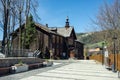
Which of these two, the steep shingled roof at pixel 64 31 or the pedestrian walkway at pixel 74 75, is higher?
the steep shingled roof at pixel 64 31

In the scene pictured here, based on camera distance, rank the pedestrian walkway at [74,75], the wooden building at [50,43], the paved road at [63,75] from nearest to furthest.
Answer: the paved road at [63,75], the pedestrian walkway at [74,75], the wooden building at [50,43]

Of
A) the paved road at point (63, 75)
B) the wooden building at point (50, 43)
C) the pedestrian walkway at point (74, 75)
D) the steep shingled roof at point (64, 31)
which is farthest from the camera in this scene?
the steep shingled roof at point (64, 31)

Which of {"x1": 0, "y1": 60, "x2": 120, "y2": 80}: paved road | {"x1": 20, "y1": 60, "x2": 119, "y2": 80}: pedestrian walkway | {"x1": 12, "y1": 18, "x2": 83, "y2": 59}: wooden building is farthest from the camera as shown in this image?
{"x1": 12, "y1": 18, "x2": 83, "y2": 59}: wooden building

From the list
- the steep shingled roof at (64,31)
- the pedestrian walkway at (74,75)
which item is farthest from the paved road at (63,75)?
the steep shingled roof at (64,31)

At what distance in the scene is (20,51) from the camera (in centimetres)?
3400

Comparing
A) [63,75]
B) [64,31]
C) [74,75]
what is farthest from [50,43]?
[63,75]

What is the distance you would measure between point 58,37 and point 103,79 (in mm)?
53407

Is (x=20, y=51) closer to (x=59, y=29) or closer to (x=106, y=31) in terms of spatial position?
(x=106, y=31)

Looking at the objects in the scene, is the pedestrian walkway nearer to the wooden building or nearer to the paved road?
the paved road

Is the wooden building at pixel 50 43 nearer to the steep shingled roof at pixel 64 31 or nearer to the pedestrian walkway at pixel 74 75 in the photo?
the steep shingled roof at pixel 64 31

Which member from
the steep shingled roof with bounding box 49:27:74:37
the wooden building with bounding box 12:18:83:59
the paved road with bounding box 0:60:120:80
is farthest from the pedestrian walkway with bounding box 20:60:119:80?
the steep shingled roof with bounding box 49:27:74:37

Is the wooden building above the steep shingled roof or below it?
below

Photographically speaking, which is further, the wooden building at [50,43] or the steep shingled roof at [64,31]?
the steep shingled roof at [64,31]

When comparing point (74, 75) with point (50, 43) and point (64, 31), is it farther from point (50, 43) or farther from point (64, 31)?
point (64, 31)
